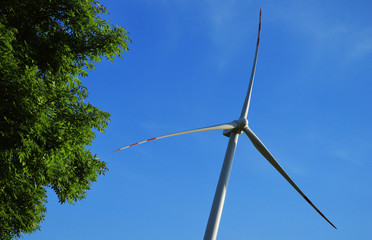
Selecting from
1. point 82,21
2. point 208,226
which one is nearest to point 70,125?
point 82,21

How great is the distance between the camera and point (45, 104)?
53.3 ft

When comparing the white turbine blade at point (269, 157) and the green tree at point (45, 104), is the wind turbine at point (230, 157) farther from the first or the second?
the green tree at point (45, 104)

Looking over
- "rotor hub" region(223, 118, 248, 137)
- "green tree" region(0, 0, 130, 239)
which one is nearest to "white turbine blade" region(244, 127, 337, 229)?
"rotor hub" region(223, 118, 248, 137)

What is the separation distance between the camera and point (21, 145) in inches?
623

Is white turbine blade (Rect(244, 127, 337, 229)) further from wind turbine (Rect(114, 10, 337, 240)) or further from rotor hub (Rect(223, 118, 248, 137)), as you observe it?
rotor hub (Rect(223, 118, 248, 137))

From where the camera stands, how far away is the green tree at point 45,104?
15633 mm

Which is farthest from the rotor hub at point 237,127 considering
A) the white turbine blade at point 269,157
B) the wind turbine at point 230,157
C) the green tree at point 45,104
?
the green tree at point 45,104

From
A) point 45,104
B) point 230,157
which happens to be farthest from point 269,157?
point 45,104

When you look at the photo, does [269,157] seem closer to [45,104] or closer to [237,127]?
[237,127]

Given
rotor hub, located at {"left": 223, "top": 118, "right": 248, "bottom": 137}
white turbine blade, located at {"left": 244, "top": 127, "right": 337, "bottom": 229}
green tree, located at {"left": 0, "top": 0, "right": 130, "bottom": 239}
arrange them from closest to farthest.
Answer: green tree, located at {"left": 0, "top": 0, "right": 130, "bottom": 239} < rotor hub, located at {"left": 223, "top": 118, "right": 248, "bottom": 137} < white turbine blade, located at {"left": 244, "top": 127, "right": 337, "bottom": 229}

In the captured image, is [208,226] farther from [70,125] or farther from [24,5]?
[24,5]

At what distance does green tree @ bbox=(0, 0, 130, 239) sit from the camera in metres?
15.6

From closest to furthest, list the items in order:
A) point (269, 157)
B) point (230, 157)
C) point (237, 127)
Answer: point (230, 157) < point (237, 127) < point (269, 157)

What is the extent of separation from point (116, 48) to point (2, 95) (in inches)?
249
